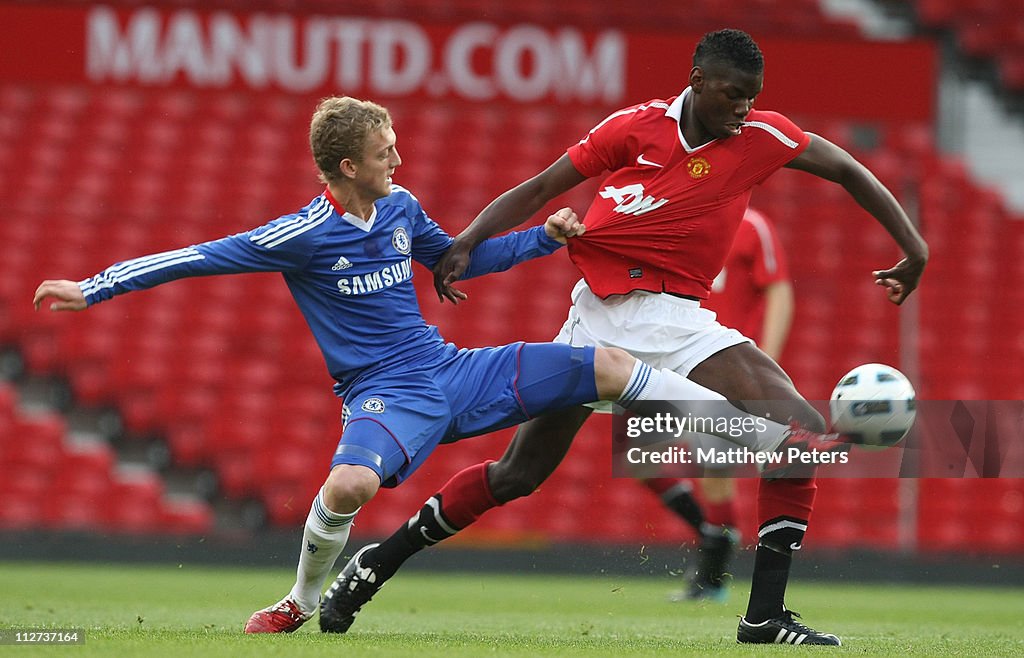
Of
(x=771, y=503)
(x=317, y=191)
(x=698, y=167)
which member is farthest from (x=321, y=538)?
(x=317, y=191)

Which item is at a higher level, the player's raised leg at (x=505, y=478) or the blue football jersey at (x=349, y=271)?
the blue football jersey at (x=349, y=271)

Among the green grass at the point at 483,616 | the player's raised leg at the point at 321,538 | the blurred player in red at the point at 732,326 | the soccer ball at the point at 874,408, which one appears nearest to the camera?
the green grass at the point at 483,616

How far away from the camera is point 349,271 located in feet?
15.4

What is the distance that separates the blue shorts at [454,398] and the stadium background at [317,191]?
102 inches

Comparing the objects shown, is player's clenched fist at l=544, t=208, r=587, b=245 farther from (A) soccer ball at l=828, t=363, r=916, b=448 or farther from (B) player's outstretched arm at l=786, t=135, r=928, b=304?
(A) soccer ball at l=828, t=363, r=916, b=448

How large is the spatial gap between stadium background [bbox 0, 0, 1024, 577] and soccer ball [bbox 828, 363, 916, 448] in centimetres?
328

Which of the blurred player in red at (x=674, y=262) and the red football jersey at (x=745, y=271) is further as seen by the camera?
the red football jersey at (x=745, y=271)

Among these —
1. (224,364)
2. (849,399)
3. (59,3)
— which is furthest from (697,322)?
(59,3)

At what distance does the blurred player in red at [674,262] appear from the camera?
4688 millimetres

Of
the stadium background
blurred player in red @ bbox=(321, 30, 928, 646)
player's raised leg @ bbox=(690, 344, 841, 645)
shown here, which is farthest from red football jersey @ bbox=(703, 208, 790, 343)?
player's raised leg @ bbox=(690, 344, 841, 645)

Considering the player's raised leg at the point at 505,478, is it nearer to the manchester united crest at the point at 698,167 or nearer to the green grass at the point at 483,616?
the green grass at the point at 483,616

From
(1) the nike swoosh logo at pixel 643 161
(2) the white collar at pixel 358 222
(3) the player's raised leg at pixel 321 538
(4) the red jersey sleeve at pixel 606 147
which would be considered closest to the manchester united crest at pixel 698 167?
(1) the nike swoosh logo at pixel 643 161

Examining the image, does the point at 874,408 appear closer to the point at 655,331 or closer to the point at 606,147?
the point at 655,331

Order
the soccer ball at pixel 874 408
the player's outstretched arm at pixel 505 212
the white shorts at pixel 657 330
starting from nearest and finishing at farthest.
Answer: the soccer ball at pixel 874 408 < the white shorts at pixel 657 330 < the player's outstretched arm at pixel 505 212
